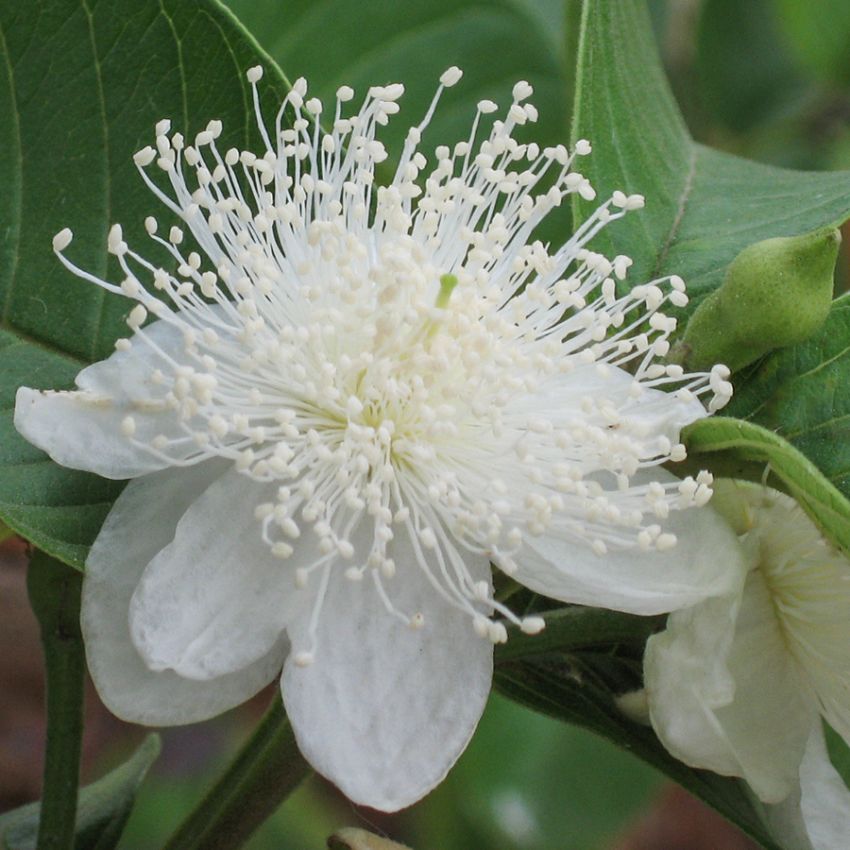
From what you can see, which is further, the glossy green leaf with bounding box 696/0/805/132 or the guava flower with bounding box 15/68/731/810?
the glossy green leaf with bounding box 696/0/805/132

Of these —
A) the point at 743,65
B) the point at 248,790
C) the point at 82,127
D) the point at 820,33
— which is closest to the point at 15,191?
the point at 82,127

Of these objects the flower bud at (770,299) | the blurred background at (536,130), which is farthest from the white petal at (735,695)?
the blurred background at (536,130)

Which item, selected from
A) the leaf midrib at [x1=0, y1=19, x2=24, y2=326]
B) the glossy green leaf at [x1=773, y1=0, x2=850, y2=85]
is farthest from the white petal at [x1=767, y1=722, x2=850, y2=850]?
the glossy green leaf at [x1=773, y1=0, x2=850, y2=85]

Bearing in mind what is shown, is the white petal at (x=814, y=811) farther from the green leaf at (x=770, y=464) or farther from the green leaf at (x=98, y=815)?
the green leaf at (x=98, y=815)

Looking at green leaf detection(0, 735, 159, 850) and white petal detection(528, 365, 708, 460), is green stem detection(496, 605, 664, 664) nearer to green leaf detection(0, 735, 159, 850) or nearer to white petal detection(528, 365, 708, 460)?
white petal detection(528, 365, 708, 460)

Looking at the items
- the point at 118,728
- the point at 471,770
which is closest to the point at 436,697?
the point at 471,770
